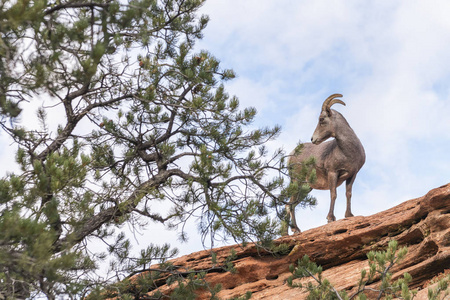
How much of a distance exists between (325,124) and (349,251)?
2491 mm

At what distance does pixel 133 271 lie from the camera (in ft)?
21.9

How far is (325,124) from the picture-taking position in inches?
371

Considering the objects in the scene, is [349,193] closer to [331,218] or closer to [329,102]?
[331,218]

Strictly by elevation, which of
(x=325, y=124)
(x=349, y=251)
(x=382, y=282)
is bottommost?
(x=382, y=282)

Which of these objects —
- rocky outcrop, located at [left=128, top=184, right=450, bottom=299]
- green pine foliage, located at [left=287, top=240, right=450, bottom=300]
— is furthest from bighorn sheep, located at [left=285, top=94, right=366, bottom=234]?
green pine foliage, located at [left=287, top=240, right=450, bottom=300]

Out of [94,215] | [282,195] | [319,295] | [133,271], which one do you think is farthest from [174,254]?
[319,295]

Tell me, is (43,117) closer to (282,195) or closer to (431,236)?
(282,195)

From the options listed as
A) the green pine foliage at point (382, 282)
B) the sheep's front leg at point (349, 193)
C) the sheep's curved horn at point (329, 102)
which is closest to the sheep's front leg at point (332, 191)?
the sheep's front leg at point (349, 193)

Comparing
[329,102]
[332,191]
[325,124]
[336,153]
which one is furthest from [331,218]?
[329,102]

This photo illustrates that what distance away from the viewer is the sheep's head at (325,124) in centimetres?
938

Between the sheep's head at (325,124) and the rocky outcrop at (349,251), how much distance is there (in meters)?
Result: 1.68

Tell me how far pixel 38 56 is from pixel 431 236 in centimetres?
502

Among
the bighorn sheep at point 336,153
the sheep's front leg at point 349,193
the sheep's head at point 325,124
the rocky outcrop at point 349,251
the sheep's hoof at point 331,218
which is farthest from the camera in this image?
the sheep's head at point 325,124

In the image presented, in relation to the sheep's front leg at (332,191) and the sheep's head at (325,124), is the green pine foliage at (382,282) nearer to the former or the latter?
the sheep's front leg at (332,191)
